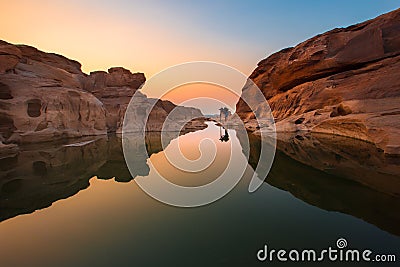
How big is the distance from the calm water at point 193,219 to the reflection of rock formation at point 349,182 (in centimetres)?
3

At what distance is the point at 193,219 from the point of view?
18.4 ft

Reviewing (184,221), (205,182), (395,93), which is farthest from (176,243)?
(395,93)

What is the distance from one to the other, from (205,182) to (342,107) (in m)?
20.5

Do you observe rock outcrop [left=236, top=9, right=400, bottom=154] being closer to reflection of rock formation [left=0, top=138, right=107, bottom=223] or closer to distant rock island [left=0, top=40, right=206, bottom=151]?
reflection of rock formation [left=0, top=138, right=107, bottom=223]

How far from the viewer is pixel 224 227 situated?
16.8ft

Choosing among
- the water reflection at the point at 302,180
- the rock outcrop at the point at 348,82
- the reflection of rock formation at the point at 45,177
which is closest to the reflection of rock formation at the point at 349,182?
the water reflection at the point at 302,180

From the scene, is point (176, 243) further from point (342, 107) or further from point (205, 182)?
point (342, 107)

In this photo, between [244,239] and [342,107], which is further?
[342,107]

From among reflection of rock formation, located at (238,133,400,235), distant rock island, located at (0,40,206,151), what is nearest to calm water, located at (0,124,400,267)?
reflection of rock formation, located at (238,133,400,235)

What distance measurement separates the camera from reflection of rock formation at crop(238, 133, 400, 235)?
18.0 feet

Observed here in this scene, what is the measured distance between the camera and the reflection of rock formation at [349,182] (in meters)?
5.48
